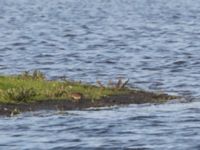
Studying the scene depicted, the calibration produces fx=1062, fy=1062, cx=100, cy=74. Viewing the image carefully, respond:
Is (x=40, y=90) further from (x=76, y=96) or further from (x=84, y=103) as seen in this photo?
(x=84, y=103)

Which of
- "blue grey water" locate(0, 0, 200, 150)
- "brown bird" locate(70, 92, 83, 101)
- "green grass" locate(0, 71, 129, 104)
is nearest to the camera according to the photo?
"blue grey water" locate(0, 0, 200, 150)

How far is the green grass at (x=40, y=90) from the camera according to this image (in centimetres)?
2772

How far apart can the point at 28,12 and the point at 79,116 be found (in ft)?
240

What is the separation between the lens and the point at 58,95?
28781 mm

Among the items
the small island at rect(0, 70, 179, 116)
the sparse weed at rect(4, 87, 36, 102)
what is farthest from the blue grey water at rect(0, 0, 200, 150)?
the sparse weed at rect(4, 87, 36, 102)

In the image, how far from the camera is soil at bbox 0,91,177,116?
26859 mm

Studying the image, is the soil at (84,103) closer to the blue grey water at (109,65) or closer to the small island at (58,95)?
the small island at (58,95)

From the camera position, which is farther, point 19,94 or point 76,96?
point 76,96

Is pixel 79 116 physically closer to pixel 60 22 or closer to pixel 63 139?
pixel 63 139

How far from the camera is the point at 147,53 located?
51.8 m

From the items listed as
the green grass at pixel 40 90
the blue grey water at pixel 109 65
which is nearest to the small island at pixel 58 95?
the green grass at pixel 40 90

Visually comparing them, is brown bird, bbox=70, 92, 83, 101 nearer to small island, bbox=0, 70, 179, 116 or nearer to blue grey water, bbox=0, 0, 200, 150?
small island, bbox=0, 70, 179, 116

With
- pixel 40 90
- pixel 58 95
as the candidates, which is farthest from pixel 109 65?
pixel 58 95

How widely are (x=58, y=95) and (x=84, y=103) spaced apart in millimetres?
829
